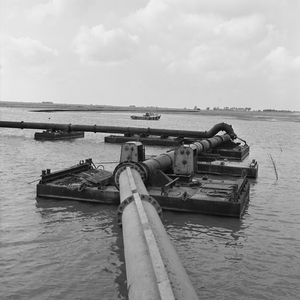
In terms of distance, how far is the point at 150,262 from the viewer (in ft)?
18.7

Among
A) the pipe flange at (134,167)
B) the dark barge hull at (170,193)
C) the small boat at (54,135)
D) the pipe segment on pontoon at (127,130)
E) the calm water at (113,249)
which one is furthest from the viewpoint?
the small boat at (54,135)

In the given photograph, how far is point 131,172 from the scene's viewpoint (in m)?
13.6

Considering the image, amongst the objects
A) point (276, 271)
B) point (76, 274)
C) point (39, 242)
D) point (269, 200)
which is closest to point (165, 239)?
point (76, 274)

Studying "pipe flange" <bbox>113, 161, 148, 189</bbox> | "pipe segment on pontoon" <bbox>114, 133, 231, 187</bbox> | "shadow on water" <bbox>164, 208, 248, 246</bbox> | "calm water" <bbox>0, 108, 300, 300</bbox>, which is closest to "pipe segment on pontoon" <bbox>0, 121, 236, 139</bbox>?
"pipe segment on pontoon" <bbox>114, 133, 231, 187</bbox>

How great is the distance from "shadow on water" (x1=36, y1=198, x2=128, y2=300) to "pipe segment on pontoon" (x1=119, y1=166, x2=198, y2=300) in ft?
5.39

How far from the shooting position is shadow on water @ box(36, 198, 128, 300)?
29.6 ft

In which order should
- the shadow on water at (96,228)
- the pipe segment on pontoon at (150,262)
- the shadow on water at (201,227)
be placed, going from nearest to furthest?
the pipe segment on pontoon at (150,262), the shadow on water at (96,228), the shadow on water at (201,227)

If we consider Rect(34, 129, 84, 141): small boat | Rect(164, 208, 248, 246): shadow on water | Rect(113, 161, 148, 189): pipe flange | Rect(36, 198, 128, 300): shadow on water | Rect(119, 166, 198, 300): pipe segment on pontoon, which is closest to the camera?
Rect(119, 166, 198, 300): pipe segment on pontoon

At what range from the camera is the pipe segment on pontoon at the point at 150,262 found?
195 inches

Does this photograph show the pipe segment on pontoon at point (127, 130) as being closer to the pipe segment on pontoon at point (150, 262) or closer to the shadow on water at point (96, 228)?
the shadow on water at point (96, 228)

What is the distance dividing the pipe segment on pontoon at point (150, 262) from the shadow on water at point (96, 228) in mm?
1644

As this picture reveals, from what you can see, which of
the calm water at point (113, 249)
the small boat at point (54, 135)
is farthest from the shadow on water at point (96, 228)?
the small boat at point (54, 135)

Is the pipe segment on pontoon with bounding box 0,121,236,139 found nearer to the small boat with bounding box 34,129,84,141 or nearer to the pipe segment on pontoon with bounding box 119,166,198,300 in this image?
the small boat with bounding box 34,129,84,141

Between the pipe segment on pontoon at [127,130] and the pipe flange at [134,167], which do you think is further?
the pipe segment on pontoon at [127,130]
